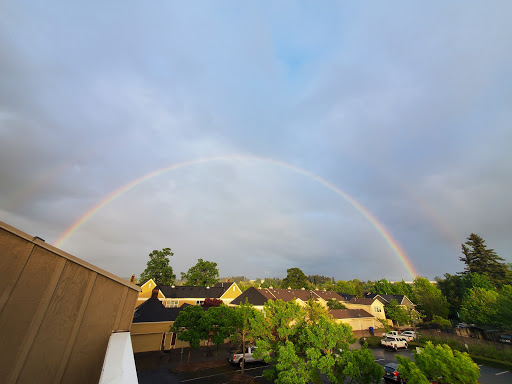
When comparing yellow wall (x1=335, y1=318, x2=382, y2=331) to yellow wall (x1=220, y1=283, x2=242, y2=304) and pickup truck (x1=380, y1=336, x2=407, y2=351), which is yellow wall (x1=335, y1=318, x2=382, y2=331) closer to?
pickup truck (x1=380, y1=336, x2=407, y2=351)

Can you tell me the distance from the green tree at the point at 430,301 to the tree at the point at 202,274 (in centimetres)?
→ 5891

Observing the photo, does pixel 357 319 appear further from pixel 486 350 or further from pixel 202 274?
pixel 202 274

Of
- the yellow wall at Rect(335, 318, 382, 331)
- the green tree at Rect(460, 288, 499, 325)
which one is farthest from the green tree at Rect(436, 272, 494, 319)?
the yellow wall at Rect(335, 318, 382, 331)

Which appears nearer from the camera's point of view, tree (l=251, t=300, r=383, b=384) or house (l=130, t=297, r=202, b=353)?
tree (l=251, t=300, r=383, b=384)

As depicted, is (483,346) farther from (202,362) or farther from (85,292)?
(85,292)

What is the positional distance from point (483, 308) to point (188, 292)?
5874 centimetres

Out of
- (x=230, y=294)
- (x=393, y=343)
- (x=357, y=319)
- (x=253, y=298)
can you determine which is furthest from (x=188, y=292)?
(x=393, y=343)

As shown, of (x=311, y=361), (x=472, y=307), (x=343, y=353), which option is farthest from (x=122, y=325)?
(x=472, y=307)

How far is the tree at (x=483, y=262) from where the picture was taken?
6328cm

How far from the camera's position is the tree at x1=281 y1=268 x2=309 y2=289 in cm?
9350

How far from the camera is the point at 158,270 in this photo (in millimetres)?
71438

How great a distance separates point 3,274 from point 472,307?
205 ft

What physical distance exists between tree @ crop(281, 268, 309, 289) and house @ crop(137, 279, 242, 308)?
40.3 meters

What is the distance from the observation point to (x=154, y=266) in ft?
235
